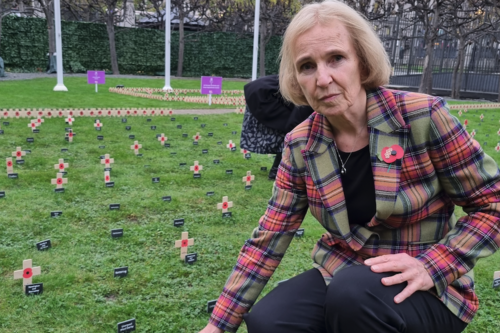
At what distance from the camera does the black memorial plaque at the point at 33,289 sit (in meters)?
2.82

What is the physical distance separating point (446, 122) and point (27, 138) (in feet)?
22.0

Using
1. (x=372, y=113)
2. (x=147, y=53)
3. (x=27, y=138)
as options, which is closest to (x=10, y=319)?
(x=372, y=113)

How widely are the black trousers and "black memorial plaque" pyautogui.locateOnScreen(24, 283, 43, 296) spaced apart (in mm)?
1628

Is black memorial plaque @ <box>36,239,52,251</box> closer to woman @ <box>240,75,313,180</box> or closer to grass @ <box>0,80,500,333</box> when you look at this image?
grass @ <box>0,80,500,333</box>

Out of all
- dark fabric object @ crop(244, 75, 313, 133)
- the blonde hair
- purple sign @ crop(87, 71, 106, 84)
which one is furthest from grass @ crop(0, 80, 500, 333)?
purple sign @ crop(87, 71, 106, 84)

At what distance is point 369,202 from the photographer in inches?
67.2

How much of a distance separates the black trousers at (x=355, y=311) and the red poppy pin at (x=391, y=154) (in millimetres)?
371

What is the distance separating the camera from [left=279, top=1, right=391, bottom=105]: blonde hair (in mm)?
1680

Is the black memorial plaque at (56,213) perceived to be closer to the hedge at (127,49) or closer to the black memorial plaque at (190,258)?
the black memorial plaque at (190,258)

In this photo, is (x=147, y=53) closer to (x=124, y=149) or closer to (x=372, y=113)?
(x=124, y=149)

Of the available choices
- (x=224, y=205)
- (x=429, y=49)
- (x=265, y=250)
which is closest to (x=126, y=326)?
(x=265, y=250)

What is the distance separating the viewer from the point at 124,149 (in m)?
6.98

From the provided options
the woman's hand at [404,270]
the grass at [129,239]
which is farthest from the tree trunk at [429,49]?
the woman's hand at [404,270]

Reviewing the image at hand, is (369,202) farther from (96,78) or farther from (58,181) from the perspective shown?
(96,78)
